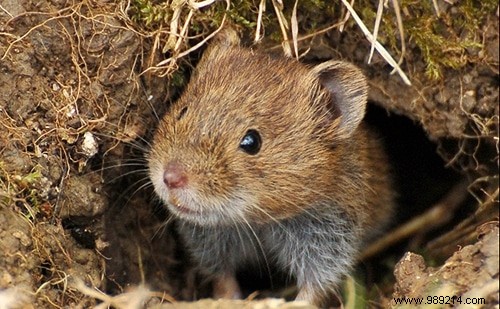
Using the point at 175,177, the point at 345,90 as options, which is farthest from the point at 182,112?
the point at 345,90

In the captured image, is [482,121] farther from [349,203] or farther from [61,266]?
[61,266]

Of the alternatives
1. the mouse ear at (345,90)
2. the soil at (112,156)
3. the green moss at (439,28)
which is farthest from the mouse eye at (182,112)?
the green moss at (439,28)

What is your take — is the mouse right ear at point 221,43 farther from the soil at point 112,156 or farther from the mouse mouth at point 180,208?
the mouse mouth at point 180,208

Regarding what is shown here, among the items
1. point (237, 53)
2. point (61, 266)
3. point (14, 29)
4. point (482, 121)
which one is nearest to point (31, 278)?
point (61, 266)

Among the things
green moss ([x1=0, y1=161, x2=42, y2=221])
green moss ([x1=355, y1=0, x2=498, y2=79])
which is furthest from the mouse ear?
green moss ([x1=0, y1=161, x2=42, y2=221])

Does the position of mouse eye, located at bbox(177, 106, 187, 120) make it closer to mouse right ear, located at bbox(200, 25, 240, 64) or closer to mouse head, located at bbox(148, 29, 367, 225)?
mouse head, located at bbox(148, 29, 367, 225)
